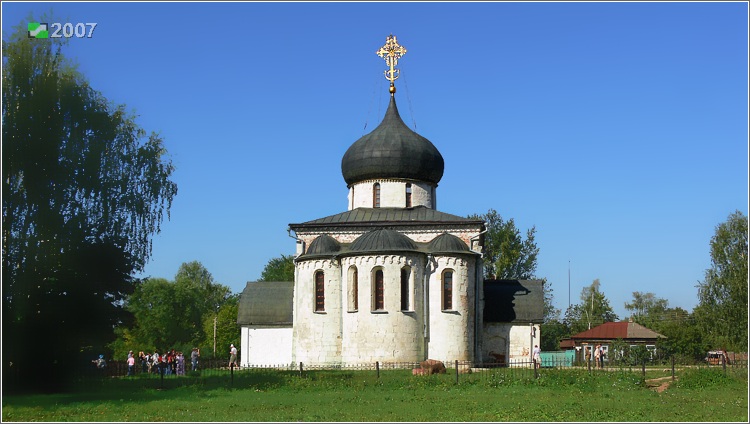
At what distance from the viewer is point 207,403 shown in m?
18.4

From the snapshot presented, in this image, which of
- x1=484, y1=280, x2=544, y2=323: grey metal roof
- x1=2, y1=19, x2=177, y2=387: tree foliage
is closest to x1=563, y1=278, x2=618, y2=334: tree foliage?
x1=484, y1=280, x2=544, y2=323: grey metal roof

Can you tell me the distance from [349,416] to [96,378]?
11.5m

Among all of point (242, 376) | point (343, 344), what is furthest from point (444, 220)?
point (242, 376)

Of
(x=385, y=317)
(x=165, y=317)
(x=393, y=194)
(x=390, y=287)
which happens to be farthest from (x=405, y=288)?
(x=165, y=317)

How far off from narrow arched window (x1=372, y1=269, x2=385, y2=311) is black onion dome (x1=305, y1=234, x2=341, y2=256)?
2.33m

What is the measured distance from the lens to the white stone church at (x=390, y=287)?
31.2 meters

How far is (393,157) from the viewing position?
36.5 m

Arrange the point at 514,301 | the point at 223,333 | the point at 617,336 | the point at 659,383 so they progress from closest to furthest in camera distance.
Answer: the point at 659,383
the point at 514,301
the point at 617,336
the point at 223,333

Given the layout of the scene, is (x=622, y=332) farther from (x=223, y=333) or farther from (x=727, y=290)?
(x=223, y=333)

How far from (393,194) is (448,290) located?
20.1 feet

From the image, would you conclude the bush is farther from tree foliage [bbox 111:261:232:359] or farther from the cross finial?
tree foliage [bbox 111:261:232:359]

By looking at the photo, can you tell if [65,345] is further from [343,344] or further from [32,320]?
[343,344]

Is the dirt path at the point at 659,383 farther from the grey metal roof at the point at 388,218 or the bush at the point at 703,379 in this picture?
the grey metal roof at the point at 388,218

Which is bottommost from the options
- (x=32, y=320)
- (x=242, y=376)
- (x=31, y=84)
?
(x=242, y=376)
